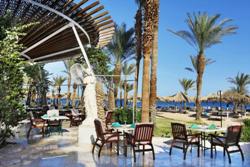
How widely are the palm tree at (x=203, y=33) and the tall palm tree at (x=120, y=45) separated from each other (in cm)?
585

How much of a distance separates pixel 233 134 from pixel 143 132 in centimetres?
244

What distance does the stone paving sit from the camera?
23.9 ft

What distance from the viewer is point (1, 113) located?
6.92 m

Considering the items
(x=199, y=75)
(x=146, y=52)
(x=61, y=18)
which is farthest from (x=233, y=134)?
(x=199, y=75)

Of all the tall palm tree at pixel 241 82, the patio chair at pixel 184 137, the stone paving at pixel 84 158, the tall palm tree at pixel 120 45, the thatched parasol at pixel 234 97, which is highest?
the tall palm tree at pixel 120 45

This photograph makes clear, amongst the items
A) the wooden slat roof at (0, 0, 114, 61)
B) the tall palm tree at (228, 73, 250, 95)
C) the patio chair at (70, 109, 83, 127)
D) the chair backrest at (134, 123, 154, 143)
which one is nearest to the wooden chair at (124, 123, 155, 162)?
the chair backrest at (134, 123, 154, 143)

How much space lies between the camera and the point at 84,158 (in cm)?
790

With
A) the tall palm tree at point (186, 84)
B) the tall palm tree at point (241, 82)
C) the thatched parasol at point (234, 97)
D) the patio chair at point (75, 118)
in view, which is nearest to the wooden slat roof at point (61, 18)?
the patio chair at point (75, 118)

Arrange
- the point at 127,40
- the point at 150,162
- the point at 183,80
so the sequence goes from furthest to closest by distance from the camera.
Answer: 1. the point at 183,80
2. the point at 127,40
3. the point at 150,162

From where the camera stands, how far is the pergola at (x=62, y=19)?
10.4m

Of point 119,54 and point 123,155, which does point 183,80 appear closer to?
point 119,54

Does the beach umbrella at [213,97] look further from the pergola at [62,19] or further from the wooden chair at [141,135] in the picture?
the wooden chair at [141,135]

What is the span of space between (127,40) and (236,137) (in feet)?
67.7

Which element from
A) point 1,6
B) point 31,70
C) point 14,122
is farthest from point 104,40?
point 14,122
